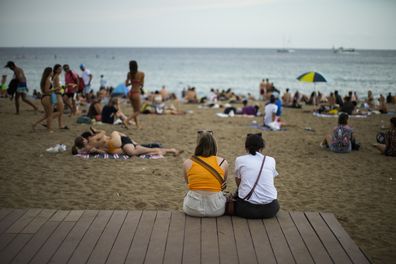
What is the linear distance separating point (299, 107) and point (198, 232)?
1417 centimetres

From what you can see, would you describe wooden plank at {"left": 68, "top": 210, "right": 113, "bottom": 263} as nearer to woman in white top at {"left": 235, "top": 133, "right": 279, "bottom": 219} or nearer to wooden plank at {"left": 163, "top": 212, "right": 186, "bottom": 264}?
wooden plank at {"left": 163, "top": 212, "right": 186, "bottom": 264}

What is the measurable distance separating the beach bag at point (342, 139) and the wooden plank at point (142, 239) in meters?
5.50

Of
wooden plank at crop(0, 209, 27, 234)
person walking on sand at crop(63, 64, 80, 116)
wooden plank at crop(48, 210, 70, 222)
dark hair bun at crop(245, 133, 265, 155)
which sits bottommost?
wooden plank at crop(0, 209, 27, 234)

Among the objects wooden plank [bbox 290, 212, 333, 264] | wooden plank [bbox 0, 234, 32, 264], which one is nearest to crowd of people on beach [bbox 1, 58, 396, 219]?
wooden plank [bbox 290, 212, 333, 264]

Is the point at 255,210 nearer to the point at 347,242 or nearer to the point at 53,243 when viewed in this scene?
the point at 347,242

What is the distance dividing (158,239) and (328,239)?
1502 millimetres

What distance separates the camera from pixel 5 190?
5430mm

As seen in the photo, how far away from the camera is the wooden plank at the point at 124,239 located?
122 inches

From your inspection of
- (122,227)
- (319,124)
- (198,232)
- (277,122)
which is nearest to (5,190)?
(122,227)

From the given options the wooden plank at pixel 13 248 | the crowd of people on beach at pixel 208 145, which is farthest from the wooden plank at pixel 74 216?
the crowd of people on beach at pixel 208 145

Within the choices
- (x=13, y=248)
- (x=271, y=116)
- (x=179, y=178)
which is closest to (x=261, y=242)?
(x=13, y=248)

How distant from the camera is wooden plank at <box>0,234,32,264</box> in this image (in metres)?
3.08

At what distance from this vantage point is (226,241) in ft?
11.2

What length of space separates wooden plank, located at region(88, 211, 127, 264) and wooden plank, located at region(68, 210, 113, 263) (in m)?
0.04
